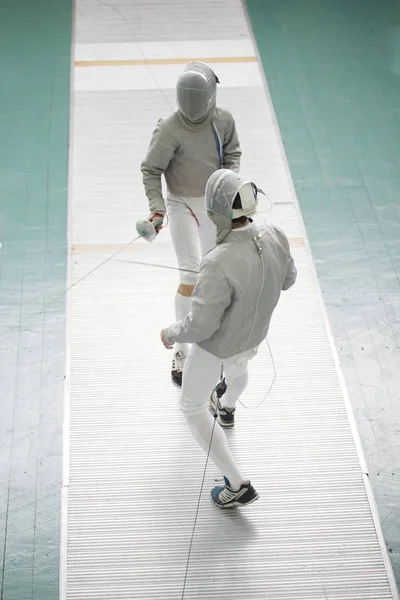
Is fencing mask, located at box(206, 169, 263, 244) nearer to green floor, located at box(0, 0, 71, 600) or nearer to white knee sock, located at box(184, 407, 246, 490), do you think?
white knee sock, located at box(184, 407, 246, 490)

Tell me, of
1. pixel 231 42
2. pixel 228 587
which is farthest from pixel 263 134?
pixel 228 587

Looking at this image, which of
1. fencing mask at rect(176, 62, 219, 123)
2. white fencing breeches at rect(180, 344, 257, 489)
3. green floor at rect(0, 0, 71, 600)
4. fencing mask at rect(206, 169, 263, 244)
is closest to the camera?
fencing mask at rect(206, 169, 263, 244)

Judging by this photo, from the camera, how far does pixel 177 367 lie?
3.56 metres

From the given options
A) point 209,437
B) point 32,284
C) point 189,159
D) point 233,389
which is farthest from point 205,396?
point 32,284

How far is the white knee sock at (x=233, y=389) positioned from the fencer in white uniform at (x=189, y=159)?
425 mm

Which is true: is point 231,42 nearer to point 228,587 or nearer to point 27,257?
point 27,257

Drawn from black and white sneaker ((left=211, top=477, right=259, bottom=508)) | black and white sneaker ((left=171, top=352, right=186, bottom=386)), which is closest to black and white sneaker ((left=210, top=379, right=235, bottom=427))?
black and white sneaker ((left=171, top=352, right=186, bottom=386))

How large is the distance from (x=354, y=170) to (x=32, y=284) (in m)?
2.03

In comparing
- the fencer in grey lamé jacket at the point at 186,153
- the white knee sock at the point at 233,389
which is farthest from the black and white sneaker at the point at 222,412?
the fencer in grey lamé jacket at the point at 186,153

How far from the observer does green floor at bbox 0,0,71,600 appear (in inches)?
120

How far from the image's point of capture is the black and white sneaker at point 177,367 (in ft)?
11.7

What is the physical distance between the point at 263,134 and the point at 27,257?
5.72 ft

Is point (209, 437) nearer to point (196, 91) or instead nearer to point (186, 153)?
point (186, 153)

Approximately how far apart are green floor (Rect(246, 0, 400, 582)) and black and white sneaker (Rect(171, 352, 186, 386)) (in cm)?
76
